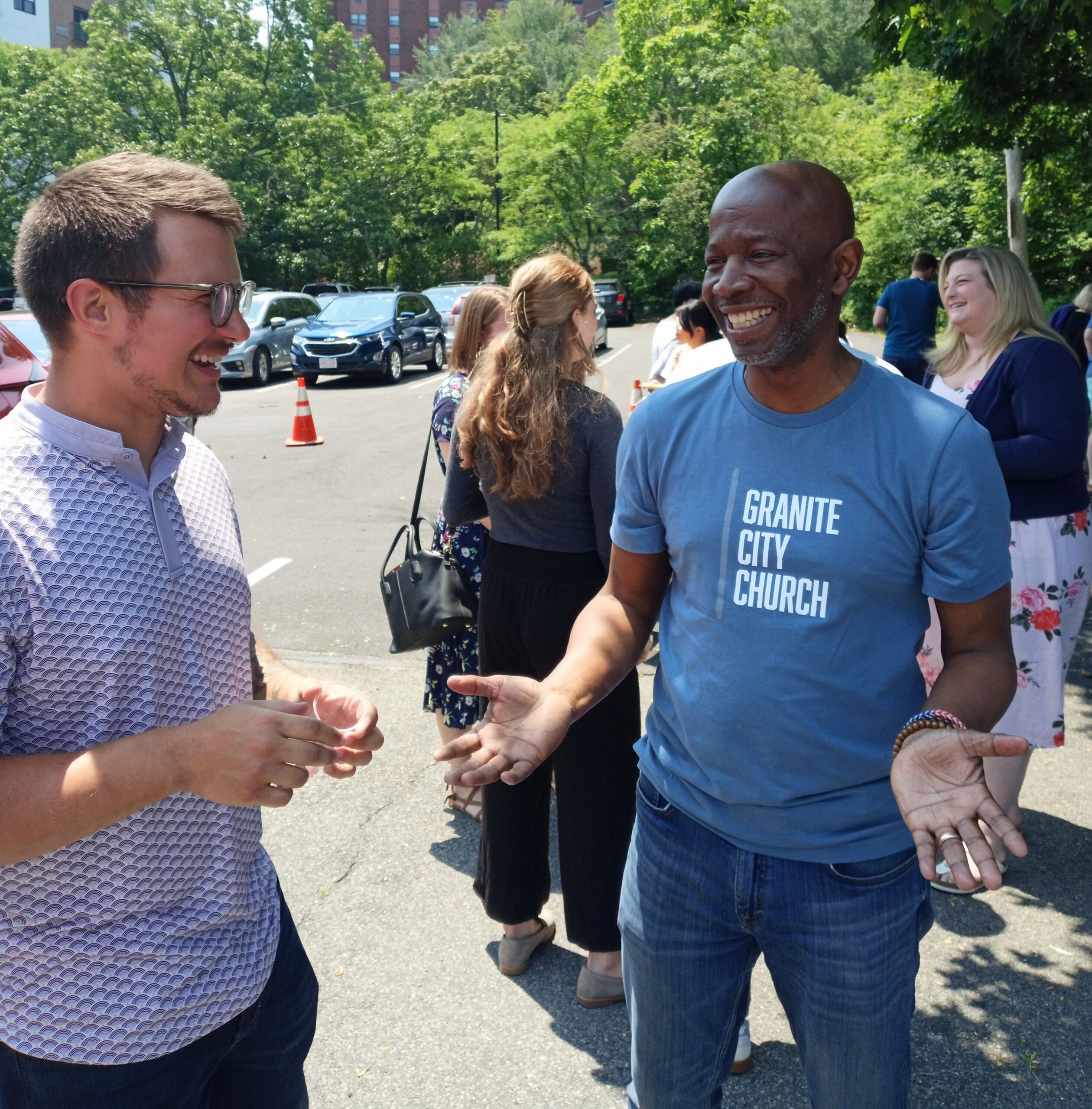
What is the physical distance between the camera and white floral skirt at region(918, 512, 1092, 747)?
3738 mm

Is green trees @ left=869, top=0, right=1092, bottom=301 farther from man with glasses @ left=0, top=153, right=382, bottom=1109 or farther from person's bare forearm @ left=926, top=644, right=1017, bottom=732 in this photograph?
man with glasses @ left=0, top=153, right=382, bottom=1109

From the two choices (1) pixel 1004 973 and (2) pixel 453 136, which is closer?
(1) pixel 1004 973

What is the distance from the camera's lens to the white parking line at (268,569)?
25.9 ft

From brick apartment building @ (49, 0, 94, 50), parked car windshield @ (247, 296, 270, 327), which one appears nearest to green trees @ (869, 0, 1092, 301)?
parked car windshield @ (247, 296, 270, 327)

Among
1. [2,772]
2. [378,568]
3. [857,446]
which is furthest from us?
[378,568]

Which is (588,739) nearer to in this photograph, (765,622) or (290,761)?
(765,622)

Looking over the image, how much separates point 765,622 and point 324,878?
8.67ft

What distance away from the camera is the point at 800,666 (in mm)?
1878

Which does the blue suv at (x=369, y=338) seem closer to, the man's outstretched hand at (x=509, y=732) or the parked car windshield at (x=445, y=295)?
the parked car windshield at (x=445, y=295)

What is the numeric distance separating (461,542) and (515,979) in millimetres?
1616

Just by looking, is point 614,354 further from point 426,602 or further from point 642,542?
point 642,542

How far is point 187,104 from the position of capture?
43188mm

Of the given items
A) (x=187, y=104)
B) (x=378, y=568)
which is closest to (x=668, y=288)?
(x=187, y=104)

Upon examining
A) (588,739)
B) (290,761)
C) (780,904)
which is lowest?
(588,739)
